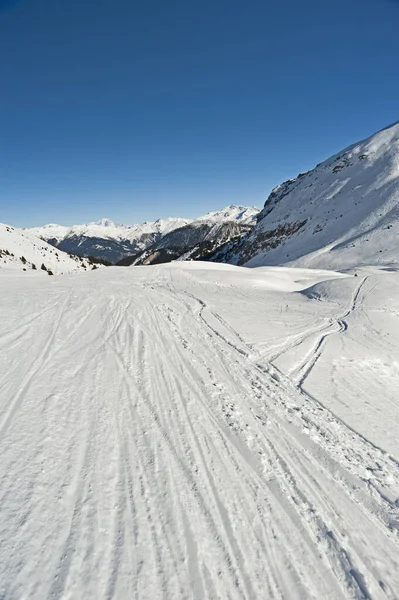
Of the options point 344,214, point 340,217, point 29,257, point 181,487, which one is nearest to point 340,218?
point 340,217

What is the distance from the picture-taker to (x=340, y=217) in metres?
61.8

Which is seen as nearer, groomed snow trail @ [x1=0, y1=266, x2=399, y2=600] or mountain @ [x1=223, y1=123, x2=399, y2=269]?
groomed snow trail @ [x1=0, y1=266, x2=399, y2=600]

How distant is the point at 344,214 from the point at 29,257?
57.5 m

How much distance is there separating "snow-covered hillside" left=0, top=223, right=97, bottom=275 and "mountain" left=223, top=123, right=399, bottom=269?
123ft

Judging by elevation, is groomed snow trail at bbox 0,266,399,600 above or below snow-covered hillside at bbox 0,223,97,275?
below

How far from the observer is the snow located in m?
47.7

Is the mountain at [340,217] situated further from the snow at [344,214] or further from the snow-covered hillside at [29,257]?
the snow-covered hillside at [29,257]

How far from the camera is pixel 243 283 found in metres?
23.4

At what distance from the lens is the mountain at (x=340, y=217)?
48000mm

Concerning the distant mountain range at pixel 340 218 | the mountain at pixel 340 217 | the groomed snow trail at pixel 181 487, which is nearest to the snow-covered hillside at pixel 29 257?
the distant mountain range at pixel 340 218

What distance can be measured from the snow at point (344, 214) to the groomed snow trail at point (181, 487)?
3925 cm

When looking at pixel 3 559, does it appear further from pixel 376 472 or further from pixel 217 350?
pixel 217 350

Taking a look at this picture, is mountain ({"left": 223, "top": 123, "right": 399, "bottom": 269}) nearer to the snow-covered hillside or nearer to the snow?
the snow

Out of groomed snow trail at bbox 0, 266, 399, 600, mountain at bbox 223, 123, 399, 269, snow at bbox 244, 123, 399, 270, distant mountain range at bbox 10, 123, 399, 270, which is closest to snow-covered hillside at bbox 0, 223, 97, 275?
distant mountain range at bbox 10, 123, 399, 270
